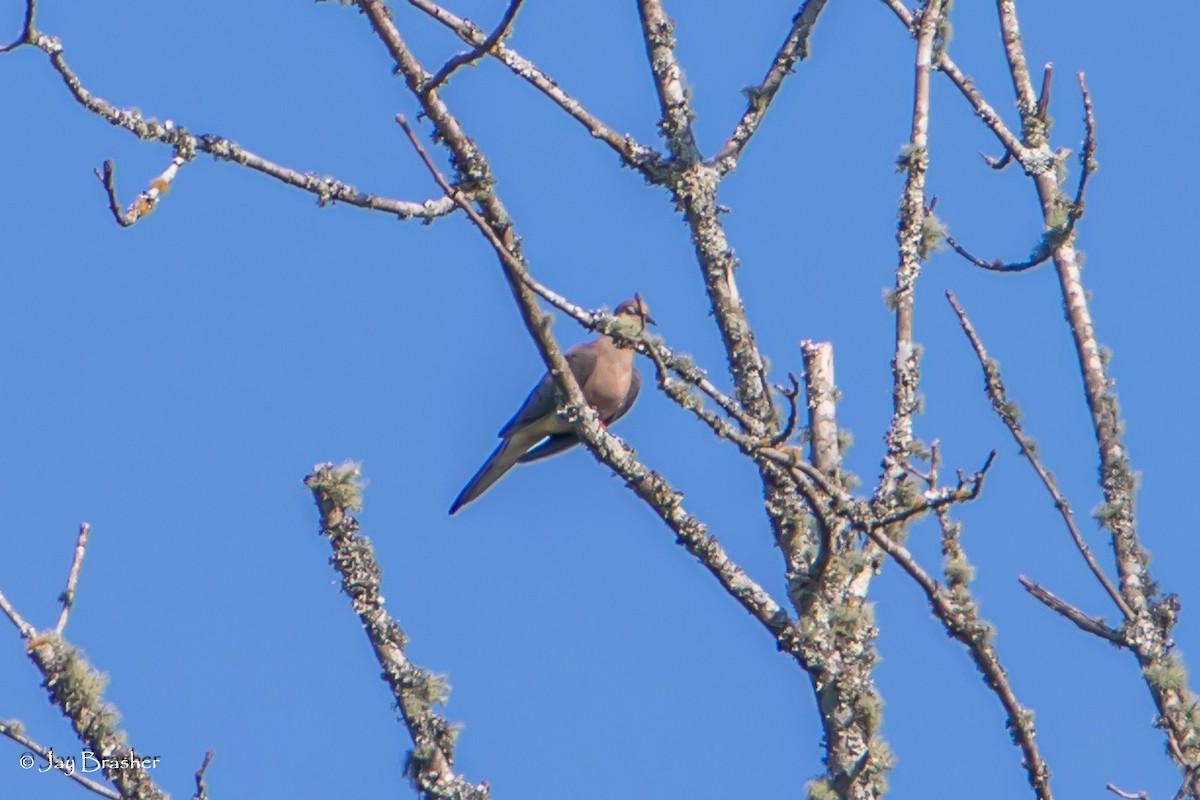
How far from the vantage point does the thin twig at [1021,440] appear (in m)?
4.23

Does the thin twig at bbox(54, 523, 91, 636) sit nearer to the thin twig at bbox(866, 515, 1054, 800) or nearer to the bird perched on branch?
the thin twig at bbox(866, 515, 1054, 800)

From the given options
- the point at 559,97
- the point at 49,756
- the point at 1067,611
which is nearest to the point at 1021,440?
the point at 1067,611

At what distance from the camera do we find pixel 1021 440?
4.61 m

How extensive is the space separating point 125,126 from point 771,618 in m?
2.14

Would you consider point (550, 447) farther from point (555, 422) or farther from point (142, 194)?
point (142, 194)

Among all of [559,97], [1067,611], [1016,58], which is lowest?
[1067,611]

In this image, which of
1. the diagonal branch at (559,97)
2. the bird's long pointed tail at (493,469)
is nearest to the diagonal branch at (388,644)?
the diagonal branch at (559,97)

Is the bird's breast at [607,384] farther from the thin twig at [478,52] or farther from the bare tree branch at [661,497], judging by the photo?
the thin twig at [478,52]

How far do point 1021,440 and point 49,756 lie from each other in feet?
9.21

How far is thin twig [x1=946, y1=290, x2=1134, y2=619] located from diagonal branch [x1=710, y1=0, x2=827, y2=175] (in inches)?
34.7

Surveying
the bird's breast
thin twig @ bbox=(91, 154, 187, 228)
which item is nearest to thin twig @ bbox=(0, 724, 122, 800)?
thin twig @ bbox=(91, 154, 187, 228)

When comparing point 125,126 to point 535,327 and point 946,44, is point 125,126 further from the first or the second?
point 946,44

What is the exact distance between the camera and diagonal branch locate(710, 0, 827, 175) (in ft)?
16.0

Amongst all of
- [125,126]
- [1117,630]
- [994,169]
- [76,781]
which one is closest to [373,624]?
[76,781]
